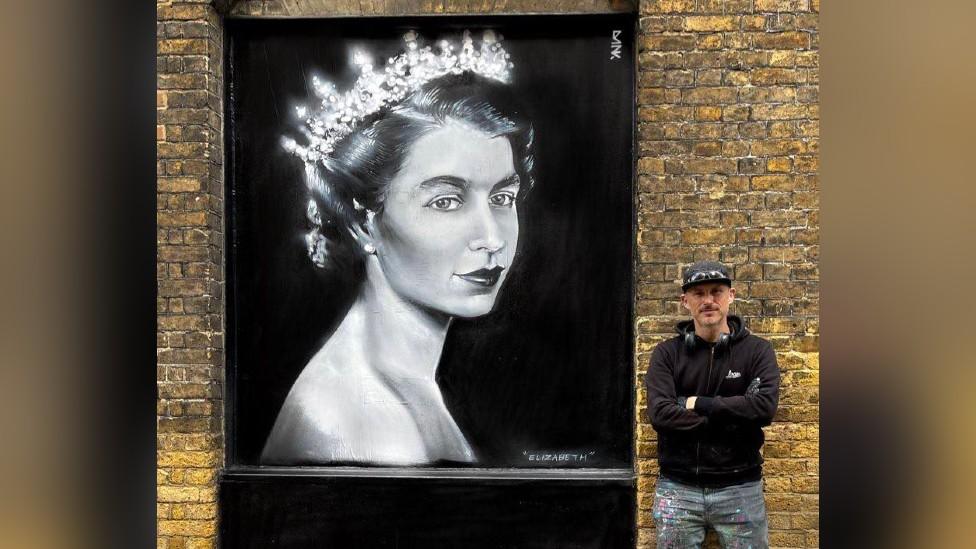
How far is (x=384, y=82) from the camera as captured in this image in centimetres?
538

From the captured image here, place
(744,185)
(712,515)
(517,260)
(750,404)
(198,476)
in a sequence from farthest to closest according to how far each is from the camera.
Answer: (517,260) → (198,476) → (744,185) → (712,515) → (750,404)

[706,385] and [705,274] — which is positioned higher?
[705,274]

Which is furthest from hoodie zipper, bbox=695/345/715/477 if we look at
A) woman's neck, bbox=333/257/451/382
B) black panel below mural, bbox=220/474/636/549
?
woman's neck, bbox=333/257/451/382

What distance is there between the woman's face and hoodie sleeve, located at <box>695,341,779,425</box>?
64.4 inches

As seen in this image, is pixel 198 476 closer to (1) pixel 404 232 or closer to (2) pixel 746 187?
(1) pixel 404 232

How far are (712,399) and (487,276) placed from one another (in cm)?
170

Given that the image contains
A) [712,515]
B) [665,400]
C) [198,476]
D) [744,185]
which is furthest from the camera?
[198,476]

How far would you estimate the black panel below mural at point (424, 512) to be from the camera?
5156mm

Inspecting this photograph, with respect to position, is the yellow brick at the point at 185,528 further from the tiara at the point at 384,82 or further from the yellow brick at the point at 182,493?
the tiara at the point at 384,82

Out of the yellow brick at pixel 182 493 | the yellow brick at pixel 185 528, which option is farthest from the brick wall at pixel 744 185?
the yellow brick at pixel 185 528

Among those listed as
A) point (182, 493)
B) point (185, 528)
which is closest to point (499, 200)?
point (182, 493)

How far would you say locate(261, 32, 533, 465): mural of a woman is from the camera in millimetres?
5332
